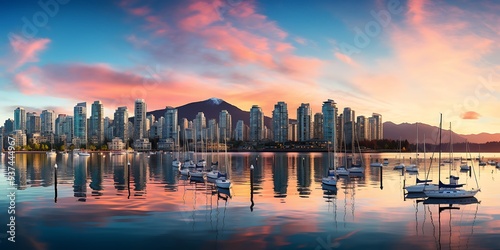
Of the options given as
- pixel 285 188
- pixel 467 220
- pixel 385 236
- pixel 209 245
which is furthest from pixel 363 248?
pixel 285 188

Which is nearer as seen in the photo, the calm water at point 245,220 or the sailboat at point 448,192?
the calm water at point 245,220

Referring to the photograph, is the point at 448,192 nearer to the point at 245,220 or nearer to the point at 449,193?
the point at 449,193

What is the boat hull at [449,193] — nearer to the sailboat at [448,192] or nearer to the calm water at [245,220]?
the sailboat at [448,192]

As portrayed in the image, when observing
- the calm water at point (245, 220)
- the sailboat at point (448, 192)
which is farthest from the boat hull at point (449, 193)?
the calm water at point (245, 220)

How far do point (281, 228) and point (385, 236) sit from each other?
6828 mm

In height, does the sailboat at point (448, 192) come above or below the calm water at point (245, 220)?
above

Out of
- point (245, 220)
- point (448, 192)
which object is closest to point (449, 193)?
point (448, 192)

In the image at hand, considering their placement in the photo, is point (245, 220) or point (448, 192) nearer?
point (245, 220)

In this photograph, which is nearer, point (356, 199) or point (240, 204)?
point (240, 204)

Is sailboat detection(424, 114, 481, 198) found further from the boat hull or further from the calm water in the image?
the calm water

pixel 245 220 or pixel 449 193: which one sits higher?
pixel 449 193

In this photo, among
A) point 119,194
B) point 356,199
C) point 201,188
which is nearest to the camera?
point 356,199

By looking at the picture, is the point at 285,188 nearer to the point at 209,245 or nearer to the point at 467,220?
the point at 467,220

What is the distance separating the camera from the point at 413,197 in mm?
49250
